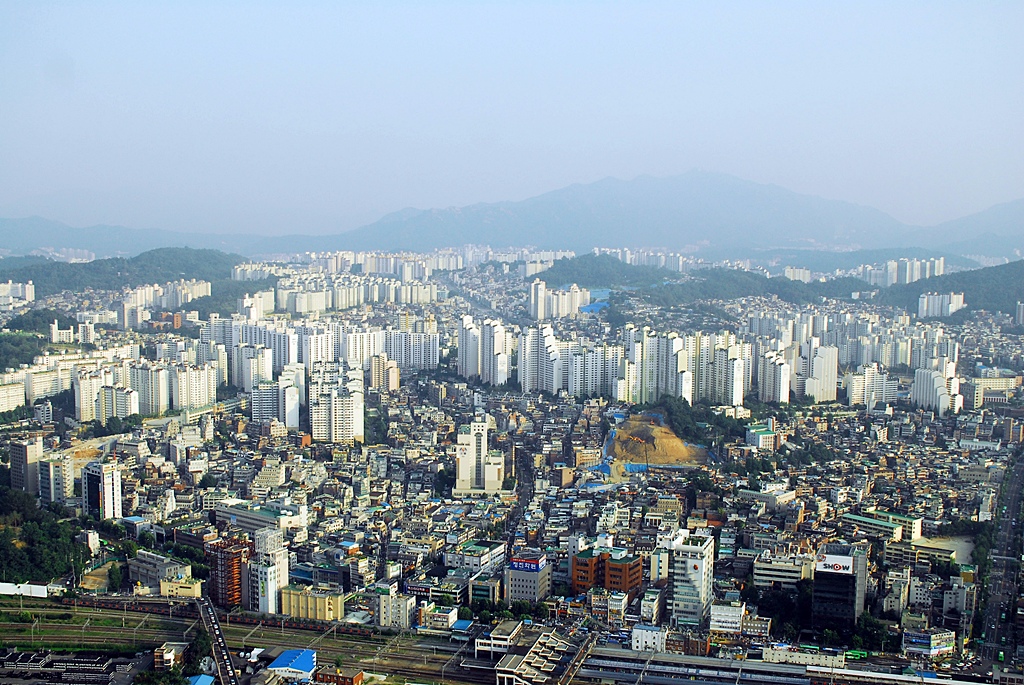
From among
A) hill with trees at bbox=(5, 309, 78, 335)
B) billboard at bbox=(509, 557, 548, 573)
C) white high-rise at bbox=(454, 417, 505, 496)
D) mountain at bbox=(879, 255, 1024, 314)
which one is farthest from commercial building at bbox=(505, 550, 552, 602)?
mountain at bbox=(879, 255, 1024, 314)

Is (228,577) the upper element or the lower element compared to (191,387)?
lower

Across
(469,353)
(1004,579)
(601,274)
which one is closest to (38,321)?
(469,353)

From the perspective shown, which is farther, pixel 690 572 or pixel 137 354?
pixel 137 354

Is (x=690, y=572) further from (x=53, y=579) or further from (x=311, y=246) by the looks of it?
(x=311, y=246)

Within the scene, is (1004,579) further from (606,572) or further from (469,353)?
(469,353)

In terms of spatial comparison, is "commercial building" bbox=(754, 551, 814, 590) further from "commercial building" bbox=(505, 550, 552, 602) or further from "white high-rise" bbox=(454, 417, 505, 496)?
"white high-rise" bbox=(454, 417, 505, 496)

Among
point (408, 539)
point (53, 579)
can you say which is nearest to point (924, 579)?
point (408, 539)

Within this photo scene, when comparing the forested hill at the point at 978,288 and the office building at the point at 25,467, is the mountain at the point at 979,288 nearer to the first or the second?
the forested hill at the point at 978,288
